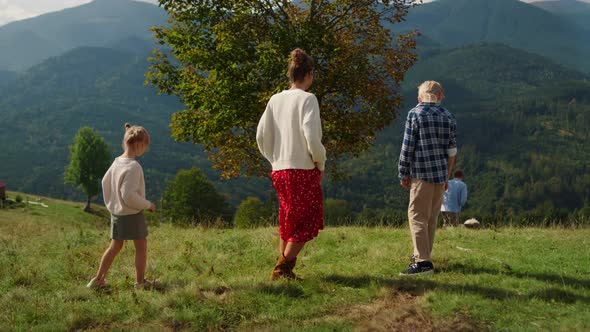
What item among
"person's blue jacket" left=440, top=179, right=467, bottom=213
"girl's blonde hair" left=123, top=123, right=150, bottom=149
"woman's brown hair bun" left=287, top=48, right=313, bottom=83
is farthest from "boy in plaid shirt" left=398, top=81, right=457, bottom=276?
"person's blue jacket" left=440, top=179, right=467, bottom=213

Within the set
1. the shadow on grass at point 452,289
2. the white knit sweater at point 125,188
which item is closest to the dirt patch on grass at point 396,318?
the shadow on grass at point 452,289

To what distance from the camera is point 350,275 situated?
7.53 metres

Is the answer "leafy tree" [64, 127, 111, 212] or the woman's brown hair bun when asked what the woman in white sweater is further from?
"leafy tree" [64, 127, 111, 212]

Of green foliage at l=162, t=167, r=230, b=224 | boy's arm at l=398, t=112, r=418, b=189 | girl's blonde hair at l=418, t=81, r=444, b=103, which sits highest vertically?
girl's blonde hair at l=418, t=81, r=444, b=103

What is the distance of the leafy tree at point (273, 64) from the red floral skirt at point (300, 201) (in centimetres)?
832

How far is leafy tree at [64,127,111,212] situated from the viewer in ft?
267

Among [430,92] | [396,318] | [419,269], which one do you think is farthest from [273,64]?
[396,318]

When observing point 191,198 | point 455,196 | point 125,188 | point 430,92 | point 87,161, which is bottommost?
point 191,198

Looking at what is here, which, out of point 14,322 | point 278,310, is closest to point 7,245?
point 14,322

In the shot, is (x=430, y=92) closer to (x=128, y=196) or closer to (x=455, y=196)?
(x=128, y=196)

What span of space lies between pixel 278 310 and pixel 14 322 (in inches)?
117

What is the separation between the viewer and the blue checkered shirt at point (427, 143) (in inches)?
296

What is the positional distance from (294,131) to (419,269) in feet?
9.44

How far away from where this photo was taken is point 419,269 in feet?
24.9
